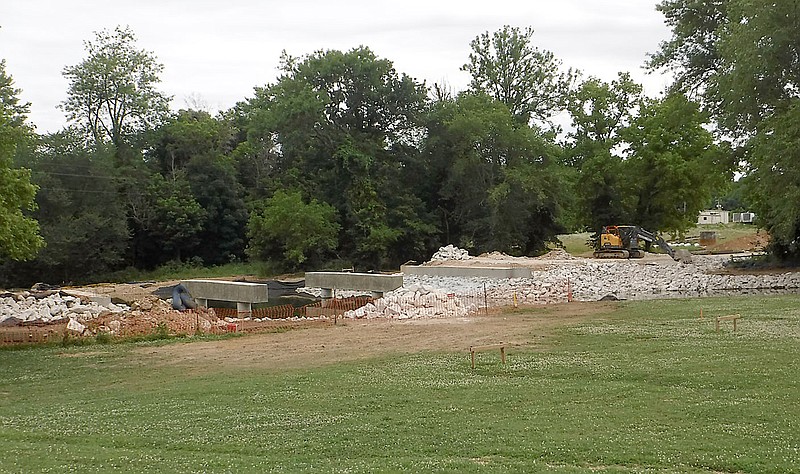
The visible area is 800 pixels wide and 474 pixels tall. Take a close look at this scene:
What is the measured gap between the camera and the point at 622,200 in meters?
68.6

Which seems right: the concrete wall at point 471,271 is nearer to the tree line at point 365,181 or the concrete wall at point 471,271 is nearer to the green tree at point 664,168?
the tree line at point 365,181

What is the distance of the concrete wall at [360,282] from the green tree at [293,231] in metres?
17.9

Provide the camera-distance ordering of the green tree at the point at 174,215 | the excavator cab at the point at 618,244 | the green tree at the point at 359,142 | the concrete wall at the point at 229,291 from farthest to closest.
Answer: the green tree at the point at 174,215, the green tree at the point at 359,142, the excavator cab at the point at 618,244, the concrete wall at the point at 229,291

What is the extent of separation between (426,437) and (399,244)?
58.4 meters

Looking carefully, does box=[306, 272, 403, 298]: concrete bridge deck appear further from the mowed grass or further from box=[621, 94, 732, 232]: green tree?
box=[621, 94, 732, 232]: green tree

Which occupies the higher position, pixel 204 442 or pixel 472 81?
pixel 472 81

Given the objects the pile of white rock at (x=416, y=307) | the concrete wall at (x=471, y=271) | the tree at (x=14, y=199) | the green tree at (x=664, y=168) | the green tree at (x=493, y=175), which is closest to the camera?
the tree at (x=14, y=199)

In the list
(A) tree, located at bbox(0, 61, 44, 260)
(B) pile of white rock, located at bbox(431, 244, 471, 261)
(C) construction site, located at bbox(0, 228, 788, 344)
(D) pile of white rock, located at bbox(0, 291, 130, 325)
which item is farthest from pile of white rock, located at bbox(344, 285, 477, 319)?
(B) pile of white rock, located at bbox(431, 244, 471, 261)

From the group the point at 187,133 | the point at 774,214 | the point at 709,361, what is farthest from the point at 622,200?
the point at 709,361

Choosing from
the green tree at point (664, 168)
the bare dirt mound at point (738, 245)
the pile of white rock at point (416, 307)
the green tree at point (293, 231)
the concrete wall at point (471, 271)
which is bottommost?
the pile of white rock at point (416, 307)

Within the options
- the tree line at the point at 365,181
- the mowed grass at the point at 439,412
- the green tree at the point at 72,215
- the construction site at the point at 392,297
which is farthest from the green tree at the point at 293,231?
the mowed grass at the point at 439,412

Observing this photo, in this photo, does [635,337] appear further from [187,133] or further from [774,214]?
[187,133]

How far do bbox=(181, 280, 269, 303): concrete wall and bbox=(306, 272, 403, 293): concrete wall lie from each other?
636 cm

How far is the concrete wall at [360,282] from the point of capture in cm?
4534
